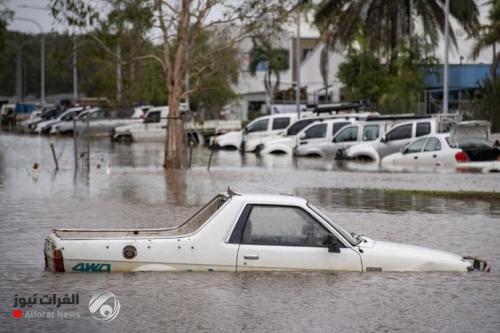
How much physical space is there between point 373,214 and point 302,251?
9681mm

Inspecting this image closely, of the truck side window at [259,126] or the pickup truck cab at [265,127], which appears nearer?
the pickup truck cab at [265,127]

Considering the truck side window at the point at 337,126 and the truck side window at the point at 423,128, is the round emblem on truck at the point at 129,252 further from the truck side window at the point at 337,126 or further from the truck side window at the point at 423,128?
the truck side window at the point at 337,126

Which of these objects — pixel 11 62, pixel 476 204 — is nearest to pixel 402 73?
pixel 476 204

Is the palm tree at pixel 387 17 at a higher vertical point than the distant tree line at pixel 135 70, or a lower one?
higher

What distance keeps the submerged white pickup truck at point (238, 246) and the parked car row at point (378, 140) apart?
22.3 meters

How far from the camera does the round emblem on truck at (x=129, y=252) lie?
12906 mm

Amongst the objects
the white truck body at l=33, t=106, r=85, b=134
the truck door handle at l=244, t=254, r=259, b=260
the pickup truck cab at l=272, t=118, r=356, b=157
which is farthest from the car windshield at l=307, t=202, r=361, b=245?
the white truck body at l=33, t=106, r=85, b=134

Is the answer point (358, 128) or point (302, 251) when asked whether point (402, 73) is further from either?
point (302, 251)

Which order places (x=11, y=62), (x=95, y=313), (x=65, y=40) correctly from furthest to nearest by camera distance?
(x=11, y=62)
(x=65, y=40)
(x=95, y=313)

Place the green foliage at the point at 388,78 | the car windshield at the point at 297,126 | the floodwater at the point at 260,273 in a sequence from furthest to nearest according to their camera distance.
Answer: the green foliage at the point at 388,78 < the car windshield at the point at 297,126 < the floodwater at the point at 260,273

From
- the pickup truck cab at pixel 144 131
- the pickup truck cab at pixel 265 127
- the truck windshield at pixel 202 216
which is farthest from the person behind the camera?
the pickup truck cab at pixel 144 131

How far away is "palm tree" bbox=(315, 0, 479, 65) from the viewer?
57.1m

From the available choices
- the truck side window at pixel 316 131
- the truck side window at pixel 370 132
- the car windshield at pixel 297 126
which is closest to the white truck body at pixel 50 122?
the car windshield at pixel 297 126

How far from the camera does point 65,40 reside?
41.1 meters
